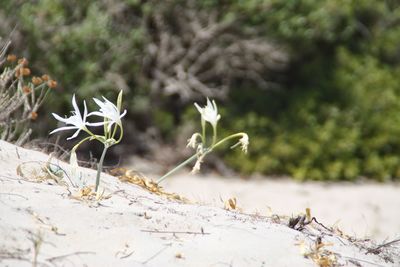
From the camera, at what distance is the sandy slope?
3.24m

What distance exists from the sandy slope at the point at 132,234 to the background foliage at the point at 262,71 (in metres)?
4.93

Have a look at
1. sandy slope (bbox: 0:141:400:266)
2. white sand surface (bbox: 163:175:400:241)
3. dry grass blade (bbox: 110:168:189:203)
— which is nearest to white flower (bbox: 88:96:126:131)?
sandy slope (bbox: 0:141:400:266)

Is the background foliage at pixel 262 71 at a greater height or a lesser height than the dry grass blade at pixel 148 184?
greater

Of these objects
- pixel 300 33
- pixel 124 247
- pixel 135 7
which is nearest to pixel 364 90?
pixel 300 33

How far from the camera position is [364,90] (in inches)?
419

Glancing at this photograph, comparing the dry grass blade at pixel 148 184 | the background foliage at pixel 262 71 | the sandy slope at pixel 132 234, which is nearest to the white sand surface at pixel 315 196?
the background foliage at pixel 262 71

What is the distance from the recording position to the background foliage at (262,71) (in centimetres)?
881

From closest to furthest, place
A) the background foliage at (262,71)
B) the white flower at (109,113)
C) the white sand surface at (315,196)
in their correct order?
the white flower at (109,113) → the white sand surface at (315,196) → the background foliage at (262,71)

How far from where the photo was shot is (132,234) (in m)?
3.42

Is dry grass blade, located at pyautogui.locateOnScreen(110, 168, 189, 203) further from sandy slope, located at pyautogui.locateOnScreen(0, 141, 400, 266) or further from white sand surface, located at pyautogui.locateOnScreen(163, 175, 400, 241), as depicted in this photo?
white sand surface, located at pyautogui.locateOnScreen(163, 175, 400, 241)

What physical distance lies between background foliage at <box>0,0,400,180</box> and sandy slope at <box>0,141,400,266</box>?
4.93 m

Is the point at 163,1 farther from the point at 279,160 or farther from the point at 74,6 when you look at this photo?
the point at 279,160

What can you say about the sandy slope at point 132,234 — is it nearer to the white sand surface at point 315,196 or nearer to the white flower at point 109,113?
the white flower at point 109,113

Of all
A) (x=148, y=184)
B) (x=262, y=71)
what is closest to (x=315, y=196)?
(x=262, y=71)
